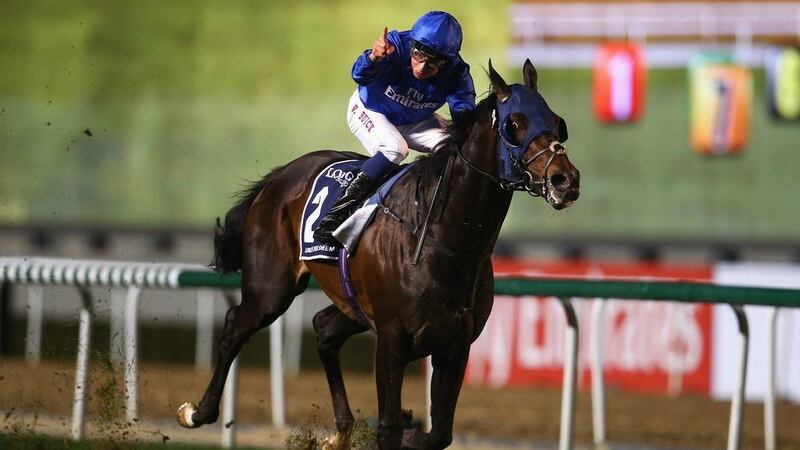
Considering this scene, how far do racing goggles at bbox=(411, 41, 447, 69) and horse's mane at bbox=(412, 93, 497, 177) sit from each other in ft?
0.76

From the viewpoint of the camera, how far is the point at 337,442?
19.5ft

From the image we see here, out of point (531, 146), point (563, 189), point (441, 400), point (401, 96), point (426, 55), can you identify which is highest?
point (426, 55)

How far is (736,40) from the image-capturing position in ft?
49.9

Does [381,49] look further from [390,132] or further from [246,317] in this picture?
[246,317]

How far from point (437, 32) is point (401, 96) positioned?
58 cm

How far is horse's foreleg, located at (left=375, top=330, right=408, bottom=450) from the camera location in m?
5.20

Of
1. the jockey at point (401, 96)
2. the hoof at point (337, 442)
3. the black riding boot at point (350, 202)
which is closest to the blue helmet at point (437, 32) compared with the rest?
the jockey at point (401, 96)

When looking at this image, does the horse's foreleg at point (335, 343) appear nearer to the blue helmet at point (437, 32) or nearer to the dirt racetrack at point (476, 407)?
the dirt racetrack at point (476, 407)

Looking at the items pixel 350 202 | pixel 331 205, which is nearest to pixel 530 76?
pixel 350 202

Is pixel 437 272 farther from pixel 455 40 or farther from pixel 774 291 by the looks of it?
pixel 774 291

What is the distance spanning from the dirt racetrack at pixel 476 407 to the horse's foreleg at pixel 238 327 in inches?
22.6

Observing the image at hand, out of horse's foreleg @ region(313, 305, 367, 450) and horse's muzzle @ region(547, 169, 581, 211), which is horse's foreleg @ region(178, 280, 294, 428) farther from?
horse's muzzle @ region(547, 169, 581, 211)

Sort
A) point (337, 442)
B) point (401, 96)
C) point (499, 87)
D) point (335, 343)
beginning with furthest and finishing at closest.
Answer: point (335, 343) → point (337, 442) → point (401, 96) → point (499, 87)

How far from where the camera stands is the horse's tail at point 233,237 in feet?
21.6
